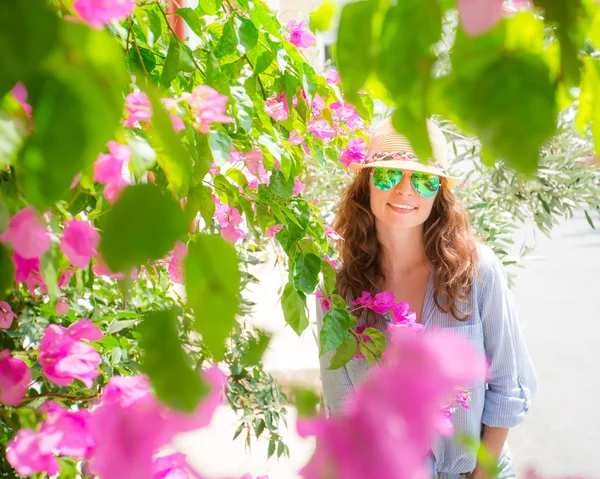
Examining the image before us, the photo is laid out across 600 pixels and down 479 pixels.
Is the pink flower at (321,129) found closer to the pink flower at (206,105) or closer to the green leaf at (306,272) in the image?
the green leaf at (306,272)

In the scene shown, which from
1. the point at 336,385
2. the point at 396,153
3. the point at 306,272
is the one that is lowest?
the point at 336,385

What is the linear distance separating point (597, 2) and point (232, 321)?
0.16 metres

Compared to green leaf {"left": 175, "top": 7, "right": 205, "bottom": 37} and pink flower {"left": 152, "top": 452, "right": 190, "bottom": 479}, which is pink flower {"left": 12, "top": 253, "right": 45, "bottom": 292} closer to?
pink flower {"left": 152, "top": 452, "right": 190, "bottom": 479}

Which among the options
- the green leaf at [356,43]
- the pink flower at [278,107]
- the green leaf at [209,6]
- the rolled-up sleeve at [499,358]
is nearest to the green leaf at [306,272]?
the pink flower at [278,107]

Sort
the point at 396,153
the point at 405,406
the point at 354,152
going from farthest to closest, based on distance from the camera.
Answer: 1. the point at 396,153
2. the point at 354,152
3. the point at 405,406

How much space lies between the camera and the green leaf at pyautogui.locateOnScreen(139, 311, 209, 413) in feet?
0.75

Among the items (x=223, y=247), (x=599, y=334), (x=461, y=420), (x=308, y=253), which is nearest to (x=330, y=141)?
(x=308, y=253)

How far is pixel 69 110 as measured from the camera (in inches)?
8.5

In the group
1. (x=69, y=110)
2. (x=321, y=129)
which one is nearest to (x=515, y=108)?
(x=69, y=110)

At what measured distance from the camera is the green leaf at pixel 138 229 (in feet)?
0.74

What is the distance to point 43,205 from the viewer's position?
220 mm

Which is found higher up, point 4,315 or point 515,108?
point 515,108

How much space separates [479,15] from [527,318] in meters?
5.54

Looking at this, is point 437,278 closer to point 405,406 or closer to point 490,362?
point 490,362
